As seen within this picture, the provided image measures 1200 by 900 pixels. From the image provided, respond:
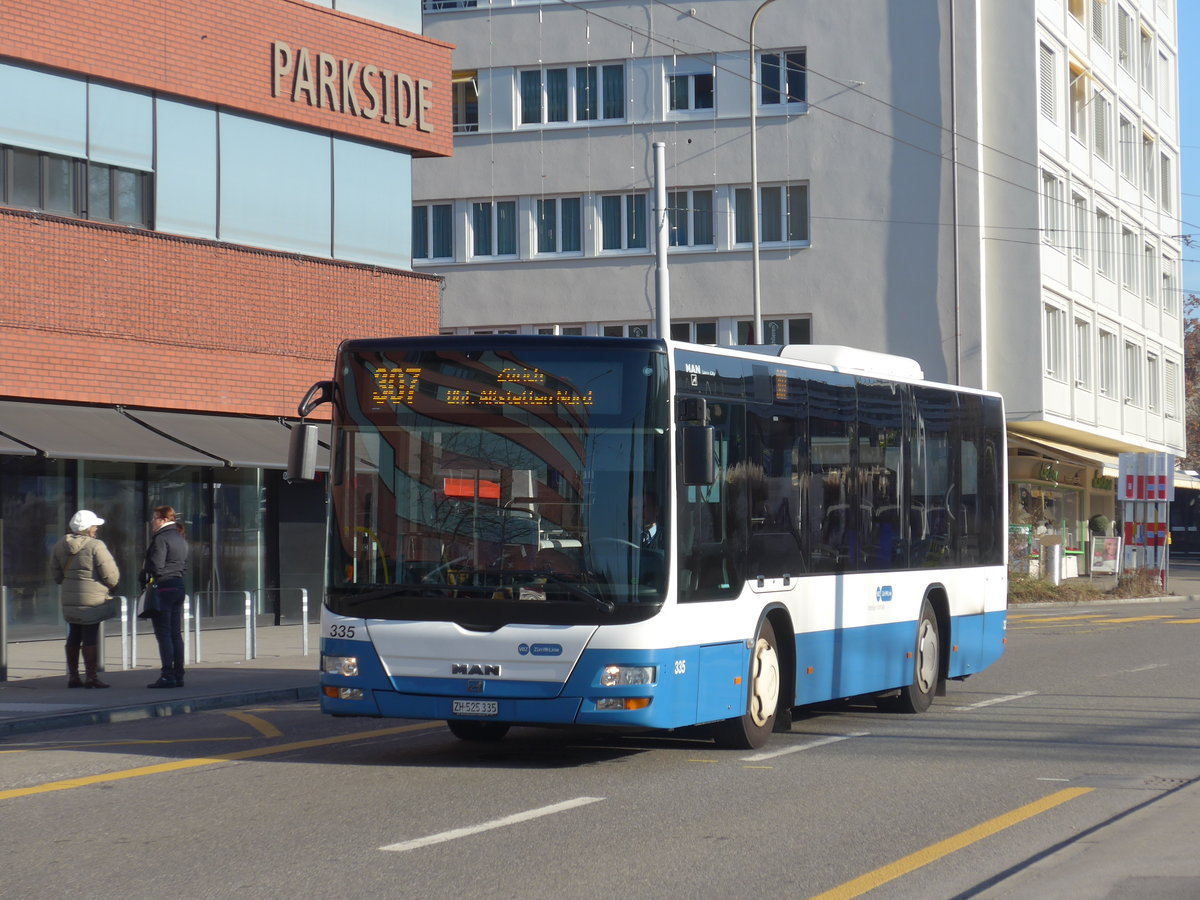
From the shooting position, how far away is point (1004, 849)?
8.27m

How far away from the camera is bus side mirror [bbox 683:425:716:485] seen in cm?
1066

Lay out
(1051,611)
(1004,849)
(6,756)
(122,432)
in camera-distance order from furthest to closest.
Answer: (1051,611)
(122,432)
(6,756)
(1004,849)

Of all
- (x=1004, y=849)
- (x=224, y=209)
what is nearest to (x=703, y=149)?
(x=224, y=209)

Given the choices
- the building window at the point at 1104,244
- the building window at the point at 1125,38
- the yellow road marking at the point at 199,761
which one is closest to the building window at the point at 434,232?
the building window at the point at 1104,244

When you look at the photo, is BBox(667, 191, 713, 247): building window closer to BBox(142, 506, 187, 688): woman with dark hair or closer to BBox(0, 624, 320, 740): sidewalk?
BBox(0, 624, 320, 740): sidewalk

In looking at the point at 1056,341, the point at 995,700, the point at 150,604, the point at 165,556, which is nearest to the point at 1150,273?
the point at 1056,341

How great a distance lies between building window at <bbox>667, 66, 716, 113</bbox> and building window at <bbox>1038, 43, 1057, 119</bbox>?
→ 28.0 ft

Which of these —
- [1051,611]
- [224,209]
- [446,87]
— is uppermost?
[446,87]

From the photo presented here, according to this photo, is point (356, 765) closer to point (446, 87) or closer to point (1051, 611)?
point (446, 87)

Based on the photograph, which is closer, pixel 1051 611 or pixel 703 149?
pixel 1051 611

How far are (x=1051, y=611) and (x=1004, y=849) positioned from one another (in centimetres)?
2702

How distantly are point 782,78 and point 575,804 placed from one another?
38.2 meters

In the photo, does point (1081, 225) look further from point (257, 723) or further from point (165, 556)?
point (257, 723)

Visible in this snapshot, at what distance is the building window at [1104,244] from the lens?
51.4 meters
